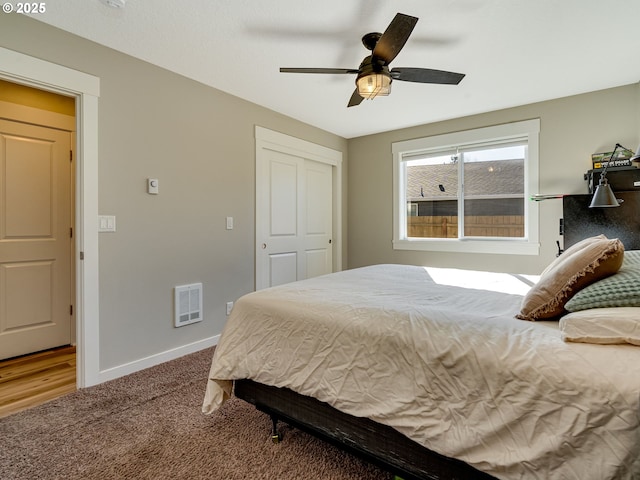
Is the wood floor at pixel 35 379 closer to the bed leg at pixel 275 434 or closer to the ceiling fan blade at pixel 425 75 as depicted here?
the bed leg at pixel 275 434

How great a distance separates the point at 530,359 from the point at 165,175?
2774 mm

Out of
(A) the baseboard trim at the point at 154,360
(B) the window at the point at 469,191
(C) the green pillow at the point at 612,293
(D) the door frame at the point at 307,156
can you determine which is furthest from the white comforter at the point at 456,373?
(B) the window at the point at 469,191

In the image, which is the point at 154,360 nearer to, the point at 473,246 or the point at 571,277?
the point at 571,277

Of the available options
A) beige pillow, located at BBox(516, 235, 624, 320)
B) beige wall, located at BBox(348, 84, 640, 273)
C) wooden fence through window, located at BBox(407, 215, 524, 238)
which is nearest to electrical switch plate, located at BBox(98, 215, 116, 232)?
beige pillow, located at BBox(516, 235, 624, 320)

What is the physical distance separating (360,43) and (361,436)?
2.44m

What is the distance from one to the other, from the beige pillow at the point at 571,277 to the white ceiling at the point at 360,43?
1.62 metres

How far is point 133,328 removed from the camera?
2510mm

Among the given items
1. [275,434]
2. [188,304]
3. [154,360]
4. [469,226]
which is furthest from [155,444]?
[469,226]

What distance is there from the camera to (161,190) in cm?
268

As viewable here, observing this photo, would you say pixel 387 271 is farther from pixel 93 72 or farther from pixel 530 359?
pixel 93 72

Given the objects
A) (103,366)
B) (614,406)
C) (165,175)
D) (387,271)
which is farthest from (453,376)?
(165,175)

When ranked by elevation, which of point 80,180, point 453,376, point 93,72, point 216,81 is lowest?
point 453,376

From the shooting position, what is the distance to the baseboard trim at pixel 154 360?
236 centimetres

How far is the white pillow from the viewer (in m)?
0.94
